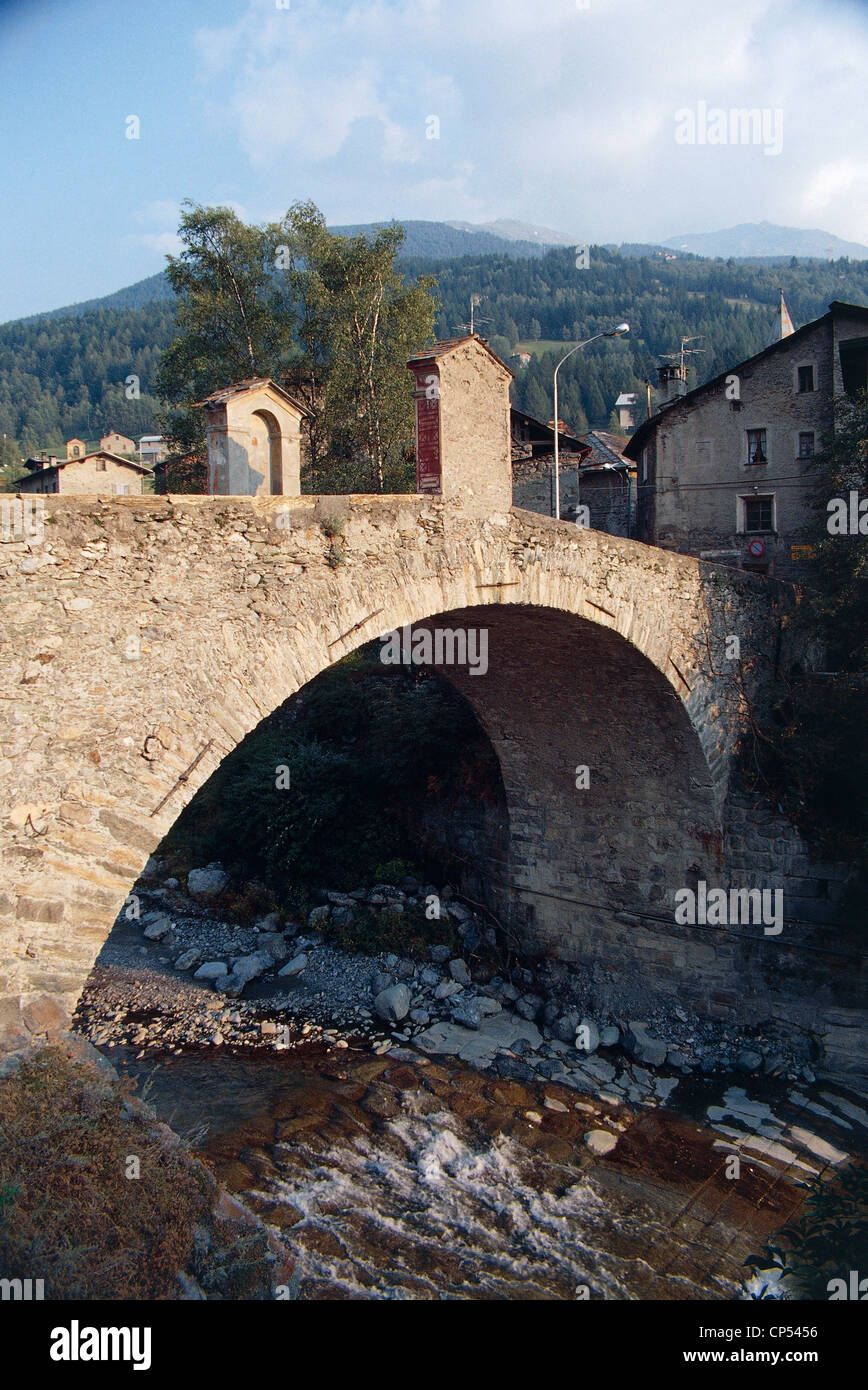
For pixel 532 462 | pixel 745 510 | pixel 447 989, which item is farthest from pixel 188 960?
pixel 532 462

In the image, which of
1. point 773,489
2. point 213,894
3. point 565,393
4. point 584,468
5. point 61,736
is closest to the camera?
point 61,736

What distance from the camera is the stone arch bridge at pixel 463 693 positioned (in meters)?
5.41

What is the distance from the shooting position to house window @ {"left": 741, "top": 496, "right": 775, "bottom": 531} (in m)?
20.2

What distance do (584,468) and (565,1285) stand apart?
76.9 feet

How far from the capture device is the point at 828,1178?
374 inches

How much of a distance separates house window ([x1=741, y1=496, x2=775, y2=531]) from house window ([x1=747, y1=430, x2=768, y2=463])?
86cm

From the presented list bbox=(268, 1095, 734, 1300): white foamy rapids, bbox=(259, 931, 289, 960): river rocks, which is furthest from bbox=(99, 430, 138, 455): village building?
bbox=(268, 1095, 734, 1300): white foamy rapids

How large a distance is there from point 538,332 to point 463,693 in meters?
76.6

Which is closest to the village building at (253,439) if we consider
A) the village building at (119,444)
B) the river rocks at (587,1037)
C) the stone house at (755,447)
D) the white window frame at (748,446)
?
the river rocks at (587,1037)

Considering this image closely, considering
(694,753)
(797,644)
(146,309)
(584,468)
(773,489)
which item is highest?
(146,309)

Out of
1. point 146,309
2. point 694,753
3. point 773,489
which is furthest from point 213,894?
point 146,309

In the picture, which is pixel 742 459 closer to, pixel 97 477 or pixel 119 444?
pixel 97 477

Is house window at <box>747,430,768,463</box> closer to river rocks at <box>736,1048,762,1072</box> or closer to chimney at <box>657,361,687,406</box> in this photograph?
chimney at <box>657,361,687,406</box>
